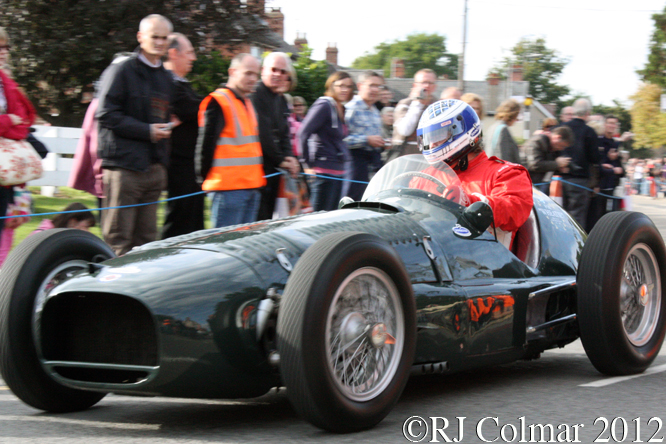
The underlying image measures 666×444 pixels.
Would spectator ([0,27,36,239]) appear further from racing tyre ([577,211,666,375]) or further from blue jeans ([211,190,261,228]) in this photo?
racing tyre ([577,211,666,375])

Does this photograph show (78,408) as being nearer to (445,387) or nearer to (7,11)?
(445,387)

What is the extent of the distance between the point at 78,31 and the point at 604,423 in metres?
20.5

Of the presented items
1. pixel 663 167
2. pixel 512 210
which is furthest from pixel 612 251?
pixel 663 167

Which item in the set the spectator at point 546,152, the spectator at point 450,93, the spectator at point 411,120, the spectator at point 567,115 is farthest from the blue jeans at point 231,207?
the spectator at point 567,115

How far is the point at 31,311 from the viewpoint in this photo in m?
3.69

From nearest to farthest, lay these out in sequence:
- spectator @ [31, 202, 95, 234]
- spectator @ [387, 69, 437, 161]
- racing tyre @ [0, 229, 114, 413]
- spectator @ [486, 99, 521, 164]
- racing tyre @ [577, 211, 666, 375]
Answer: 1. racing tyre @ [0, 229, 114, 413]
2. racing tyre @ [577, 211, 666, 375]
3. spectator @ [31, 202, 95, 234]
4. spectator @ [387, 69, 437, 161]
5. spectator @ [486, 99, 521, 164]

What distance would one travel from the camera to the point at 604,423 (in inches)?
151

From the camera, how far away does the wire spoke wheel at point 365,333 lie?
11.6ft

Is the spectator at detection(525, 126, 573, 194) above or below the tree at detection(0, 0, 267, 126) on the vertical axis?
below

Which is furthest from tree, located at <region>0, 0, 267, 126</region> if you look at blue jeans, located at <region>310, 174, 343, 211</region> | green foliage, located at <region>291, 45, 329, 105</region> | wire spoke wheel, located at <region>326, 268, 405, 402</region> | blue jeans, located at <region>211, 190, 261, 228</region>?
wire spoke wheel, located at <region>326, 268, 405, 402</region>

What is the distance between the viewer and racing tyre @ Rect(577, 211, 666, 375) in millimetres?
4766

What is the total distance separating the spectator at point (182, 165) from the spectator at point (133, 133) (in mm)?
522

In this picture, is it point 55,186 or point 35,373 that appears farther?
point 55,186

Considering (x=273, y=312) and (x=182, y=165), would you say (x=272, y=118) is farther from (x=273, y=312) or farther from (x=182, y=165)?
(x=273, y=312)
